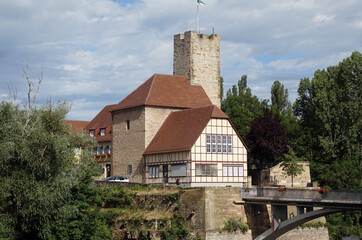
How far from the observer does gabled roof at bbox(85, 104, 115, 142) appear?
55.4 meters

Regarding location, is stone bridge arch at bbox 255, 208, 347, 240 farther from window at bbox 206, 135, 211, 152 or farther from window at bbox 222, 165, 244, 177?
window at bbox 206, 135, 211, 152

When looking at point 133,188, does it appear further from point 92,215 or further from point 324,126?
point 324,126

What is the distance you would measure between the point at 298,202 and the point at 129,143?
17791mm

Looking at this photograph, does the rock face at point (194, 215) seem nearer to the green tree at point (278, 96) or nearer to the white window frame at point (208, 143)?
the white window frame at point (208, 143)

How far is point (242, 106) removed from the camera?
214 ft

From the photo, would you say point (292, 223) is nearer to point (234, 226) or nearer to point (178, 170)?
point (234, 226)

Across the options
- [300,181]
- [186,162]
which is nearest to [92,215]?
[186,162]

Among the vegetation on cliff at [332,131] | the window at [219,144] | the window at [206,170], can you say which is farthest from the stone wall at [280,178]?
the window at [206,170]

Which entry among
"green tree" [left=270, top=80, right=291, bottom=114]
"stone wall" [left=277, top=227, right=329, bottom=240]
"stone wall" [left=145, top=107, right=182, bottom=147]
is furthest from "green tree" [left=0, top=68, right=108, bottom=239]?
"green tree" [left=270, top=80, right=291, bottom=114]

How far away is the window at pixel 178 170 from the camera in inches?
1663

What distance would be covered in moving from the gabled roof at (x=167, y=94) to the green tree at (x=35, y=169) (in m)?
12.9

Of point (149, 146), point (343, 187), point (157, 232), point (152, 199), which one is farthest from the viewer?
point (343, 187)

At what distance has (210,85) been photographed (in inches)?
2051

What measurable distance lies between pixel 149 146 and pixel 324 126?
17.2 metres
